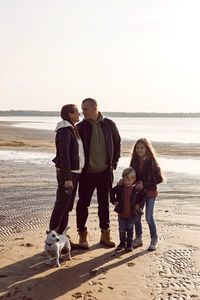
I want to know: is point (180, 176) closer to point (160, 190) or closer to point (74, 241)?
point (160, 190)

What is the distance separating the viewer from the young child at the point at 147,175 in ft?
19.3

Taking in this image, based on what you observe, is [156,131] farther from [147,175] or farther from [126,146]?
[147,175]

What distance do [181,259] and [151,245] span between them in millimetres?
545

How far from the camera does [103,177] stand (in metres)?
6.13

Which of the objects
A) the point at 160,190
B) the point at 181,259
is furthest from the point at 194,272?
the point at 160,190

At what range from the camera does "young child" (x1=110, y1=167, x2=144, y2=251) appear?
228 inches

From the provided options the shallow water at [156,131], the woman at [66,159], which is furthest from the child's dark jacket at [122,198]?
the shallow water at [156,131]

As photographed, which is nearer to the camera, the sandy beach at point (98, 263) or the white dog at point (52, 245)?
the sandy beach at point (98, 263)

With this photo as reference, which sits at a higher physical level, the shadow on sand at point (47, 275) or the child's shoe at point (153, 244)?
the child's shoe at point (153, 244)

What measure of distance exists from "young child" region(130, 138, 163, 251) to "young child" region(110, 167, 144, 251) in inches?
4.8

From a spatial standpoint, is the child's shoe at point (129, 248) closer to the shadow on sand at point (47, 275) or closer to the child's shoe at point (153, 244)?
the shadow on sand at point (47, 275)

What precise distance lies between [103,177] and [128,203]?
597 millimetres

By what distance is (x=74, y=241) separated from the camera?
6.24 meters

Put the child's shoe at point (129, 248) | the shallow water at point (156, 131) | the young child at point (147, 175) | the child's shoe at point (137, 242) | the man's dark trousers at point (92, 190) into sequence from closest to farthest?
the child's shoe at point (129, 248), the young child at point (147, 175), the child's shoe at point (137, 242), the man's dark trousers at point (92, 190), the shallow water at point (156, 131)
